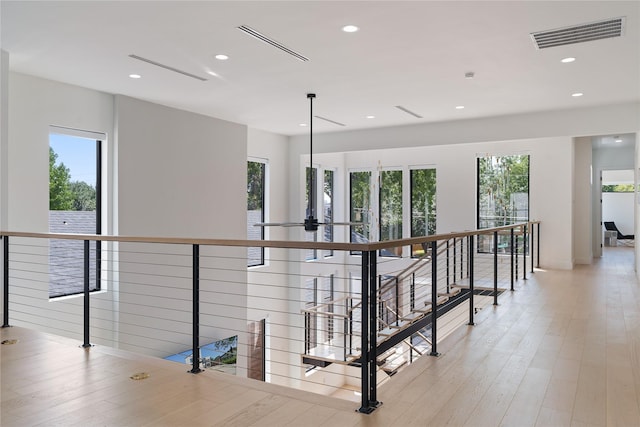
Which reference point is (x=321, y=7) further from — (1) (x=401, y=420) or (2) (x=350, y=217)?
(2) (x=350, y=217)

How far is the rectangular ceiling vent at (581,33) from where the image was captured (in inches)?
146

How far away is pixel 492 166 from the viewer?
29.1 ft

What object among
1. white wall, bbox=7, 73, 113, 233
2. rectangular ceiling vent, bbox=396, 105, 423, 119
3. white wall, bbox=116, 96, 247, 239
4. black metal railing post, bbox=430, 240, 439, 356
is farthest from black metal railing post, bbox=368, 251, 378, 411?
rectangular ceiling vent, bbox=396, 105, 423, 119

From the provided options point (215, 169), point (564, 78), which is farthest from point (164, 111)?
point (564, 78)

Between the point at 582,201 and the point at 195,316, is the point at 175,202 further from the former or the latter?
the point at 582,201

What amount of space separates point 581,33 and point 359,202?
23.2ft

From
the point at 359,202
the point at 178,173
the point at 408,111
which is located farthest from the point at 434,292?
the point at 359,202

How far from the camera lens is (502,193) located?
8.77 m

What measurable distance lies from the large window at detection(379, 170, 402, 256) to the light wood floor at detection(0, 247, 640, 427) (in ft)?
20.3

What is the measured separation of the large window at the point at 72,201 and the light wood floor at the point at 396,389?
182 centimetres

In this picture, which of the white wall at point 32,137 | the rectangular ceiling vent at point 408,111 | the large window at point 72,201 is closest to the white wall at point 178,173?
the large window at point 72,201

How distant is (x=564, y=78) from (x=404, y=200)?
502 cm

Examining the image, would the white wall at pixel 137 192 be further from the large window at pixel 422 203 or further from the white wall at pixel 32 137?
the large window at pixel 422 203

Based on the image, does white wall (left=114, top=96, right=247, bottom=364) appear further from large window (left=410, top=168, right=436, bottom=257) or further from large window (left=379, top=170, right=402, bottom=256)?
large window (left=410, top=168, right=436, bottom=257)
